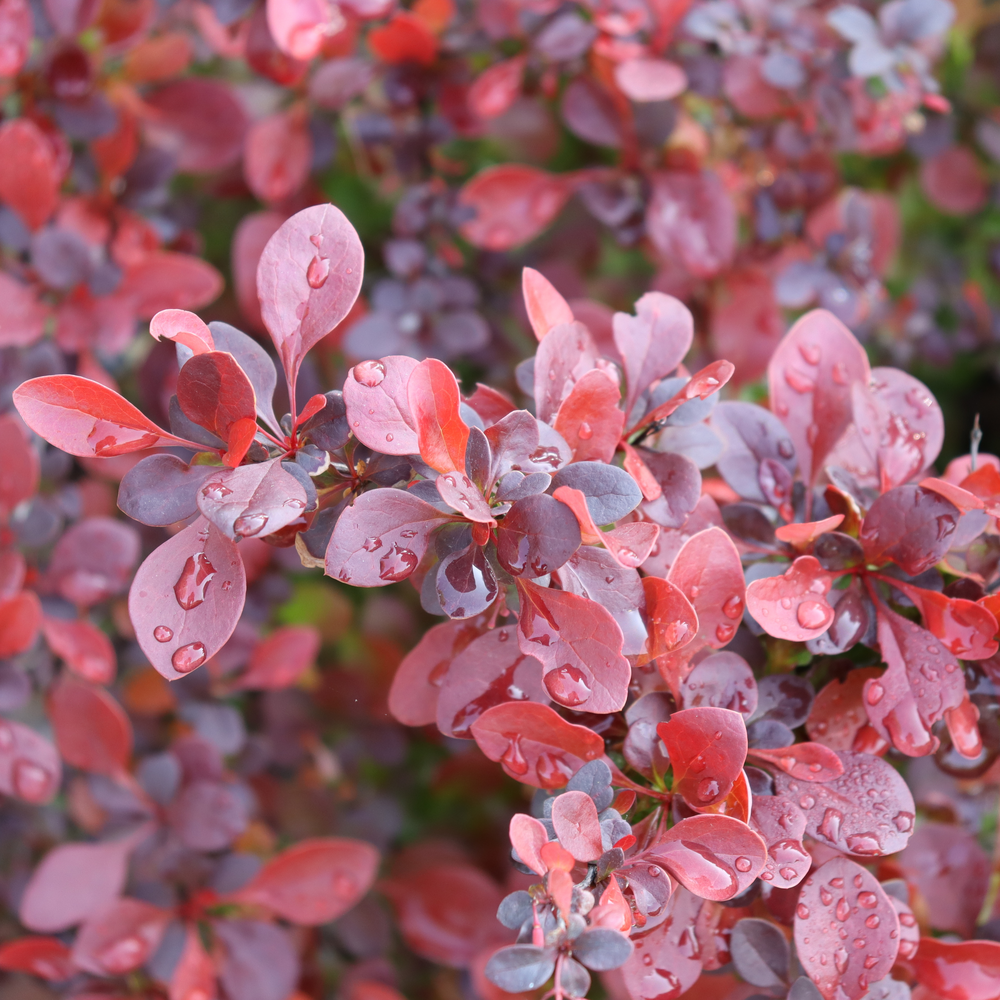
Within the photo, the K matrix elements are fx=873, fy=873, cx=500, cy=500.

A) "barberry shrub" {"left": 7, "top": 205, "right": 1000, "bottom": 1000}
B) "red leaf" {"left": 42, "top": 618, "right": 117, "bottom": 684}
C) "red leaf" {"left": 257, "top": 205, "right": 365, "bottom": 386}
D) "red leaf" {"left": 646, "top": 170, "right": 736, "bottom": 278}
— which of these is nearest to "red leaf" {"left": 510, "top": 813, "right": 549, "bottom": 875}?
"barberry shrub" {"left": 7, "top": 205, "right": 1000, "bottom": 1000}

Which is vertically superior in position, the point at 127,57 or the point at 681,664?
the point at 127,57

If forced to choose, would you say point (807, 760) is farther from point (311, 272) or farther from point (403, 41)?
point (403, 41)

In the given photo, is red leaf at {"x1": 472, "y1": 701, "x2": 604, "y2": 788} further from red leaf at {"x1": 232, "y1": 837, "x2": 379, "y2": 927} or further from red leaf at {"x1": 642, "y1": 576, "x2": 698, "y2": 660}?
red leaf at {"x1": 232, "y1": 837, "x2": 379, "y2": 927}

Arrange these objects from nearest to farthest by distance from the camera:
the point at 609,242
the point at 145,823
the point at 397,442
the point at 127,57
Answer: the point at 397,442
the point at 145,823
the point at 127,57
the point at 609,242

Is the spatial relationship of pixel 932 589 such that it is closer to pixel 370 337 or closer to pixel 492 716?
pixel 492 716

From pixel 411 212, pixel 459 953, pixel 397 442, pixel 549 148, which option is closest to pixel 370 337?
pixel 411 212

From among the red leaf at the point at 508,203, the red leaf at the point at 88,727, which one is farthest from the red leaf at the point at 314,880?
the red leaf at the point at 508,203
